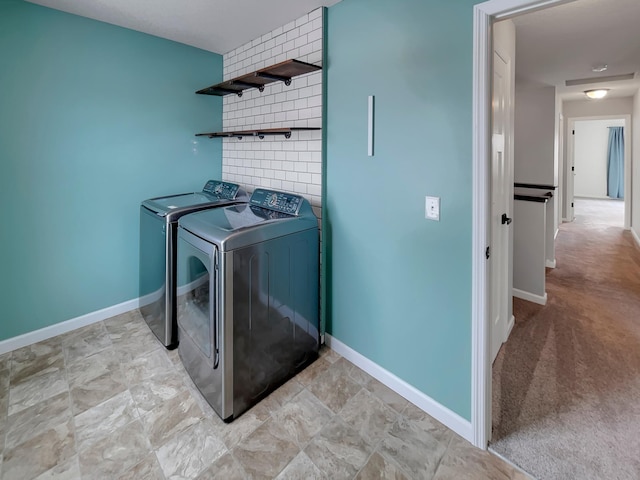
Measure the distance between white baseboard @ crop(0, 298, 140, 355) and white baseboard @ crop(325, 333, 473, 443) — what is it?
6.06 ft

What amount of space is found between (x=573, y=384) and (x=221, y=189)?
2.96 metres

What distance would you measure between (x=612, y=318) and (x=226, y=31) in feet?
13.3

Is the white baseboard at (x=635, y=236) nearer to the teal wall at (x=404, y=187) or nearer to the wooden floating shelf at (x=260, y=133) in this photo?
the teal wall at (x=404, y=187)

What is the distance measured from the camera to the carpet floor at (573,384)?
4.82 feet

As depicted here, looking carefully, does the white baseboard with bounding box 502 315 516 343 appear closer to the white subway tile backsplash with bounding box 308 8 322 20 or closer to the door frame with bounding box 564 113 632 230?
the white subway tile backsplash with bounding box 308 8 322 20

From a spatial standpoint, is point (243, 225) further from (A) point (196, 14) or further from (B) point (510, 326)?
(B) point (510, 326)

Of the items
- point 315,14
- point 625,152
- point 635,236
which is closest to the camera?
point 315,14

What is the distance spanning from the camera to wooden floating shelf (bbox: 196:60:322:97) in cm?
205

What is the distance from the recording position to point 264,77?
7.68ft

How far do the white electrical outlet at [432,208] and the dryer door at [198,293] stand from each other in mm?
1122

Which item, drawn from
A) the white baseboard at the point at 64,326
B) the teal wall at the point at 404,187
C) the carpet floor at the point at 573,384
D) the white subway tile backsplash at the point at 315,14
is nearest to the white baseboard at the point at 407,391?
the teal wall at the point at 404,187

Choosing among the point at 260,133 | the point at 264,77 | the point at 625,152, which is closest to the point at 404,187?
the point at 260,133

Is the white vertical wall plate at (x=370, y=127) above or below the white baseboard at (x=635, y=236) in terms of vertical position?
above

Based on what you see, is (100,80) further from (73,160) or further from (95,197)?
(95,197)
